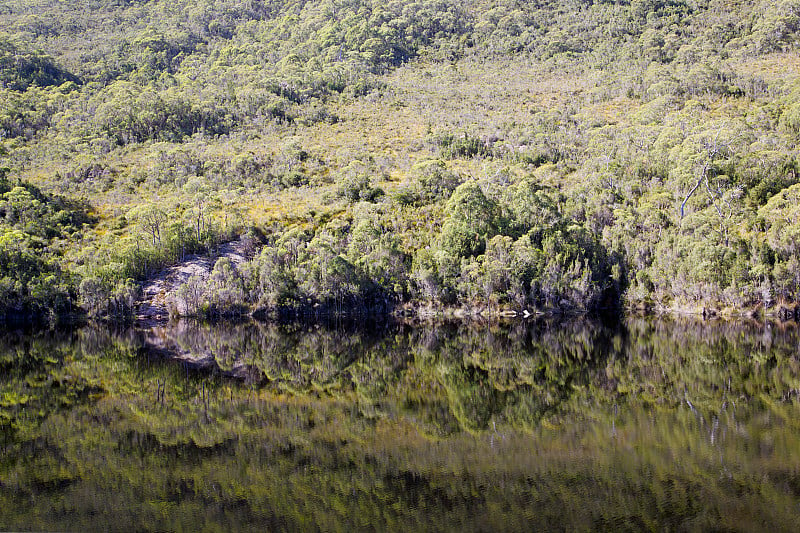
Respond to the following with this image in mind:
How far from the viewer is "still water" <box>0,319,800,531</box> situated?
1417 centimetres

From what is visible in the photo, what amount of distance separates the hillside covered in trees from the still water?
29.0m

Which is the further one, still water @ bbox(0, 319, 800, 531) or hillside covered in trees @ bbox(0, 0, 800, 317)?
hillside covered in trees @ bbox(0, 0, 800, 317)

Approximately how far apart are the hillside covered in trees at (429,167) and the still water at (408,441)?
95.2 feet

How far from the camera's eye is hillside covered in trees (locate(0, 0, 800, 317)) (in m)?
65.6

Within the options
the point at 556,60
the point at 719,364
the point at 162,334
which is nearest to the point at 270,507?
the point at 719,364

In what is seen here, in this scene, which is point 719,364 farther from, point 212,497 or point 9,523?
point 9,523

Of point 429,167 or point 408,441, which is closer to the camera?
point 408,441

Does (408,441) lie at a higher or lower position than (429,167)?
higher

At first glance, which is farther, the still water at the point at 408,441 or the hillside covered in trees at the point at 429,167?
the hillside covered in trees at the point at 429,167

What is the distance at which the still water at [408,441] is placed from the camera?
14172 mm

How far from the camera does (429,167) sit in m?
85.4

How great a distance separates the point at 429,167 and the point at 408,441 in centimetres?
6905

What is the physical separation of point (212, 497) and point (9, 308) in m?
63.3

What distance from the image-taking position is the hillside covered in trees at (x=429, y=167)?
6556 cm
